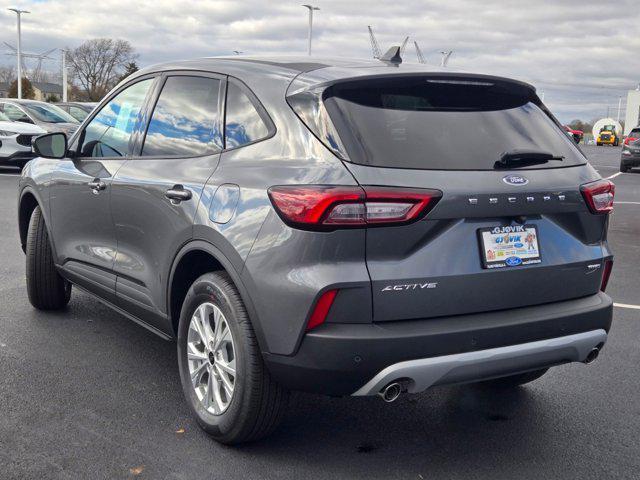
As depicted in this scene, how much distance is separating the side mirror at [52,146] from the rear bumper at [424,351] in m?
2.57

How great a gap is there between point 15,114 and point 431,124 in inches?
682

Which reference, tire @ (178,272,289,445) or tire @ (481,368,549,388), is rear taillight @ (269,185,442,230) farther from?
tire @ (481,368,549,388)

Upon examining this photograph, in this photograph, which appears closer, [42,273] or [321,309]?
[321,309]

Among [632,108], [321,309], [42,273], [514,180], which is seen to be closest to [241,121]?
[321,309]

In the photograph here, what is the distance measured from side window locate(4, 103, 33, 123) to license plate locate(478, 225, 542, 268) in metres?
17.2

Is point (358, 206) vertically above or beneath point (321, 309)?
above

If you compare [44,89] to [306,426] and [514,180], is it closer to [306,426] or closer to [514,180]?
[306,426]

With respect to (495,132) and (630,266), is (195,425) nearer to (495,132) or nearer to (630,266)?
(495,132)

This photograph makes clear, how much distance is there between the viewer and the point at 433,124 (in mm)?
3428

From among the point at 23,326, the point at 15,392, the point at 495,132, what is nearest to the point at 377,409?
the point at 495,132

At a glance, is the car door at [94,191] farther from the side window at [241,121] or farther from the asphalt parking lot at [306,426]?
the side window at [241,121]

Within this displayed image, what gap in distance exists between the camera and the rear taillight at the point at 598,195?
3.67 m

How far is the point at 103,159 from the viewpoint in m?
4.81

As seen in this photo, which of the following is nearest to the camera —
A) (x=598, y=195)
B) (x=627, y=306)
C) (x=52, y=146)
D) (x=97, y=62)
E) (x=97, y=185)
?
(x=598, y=195)
